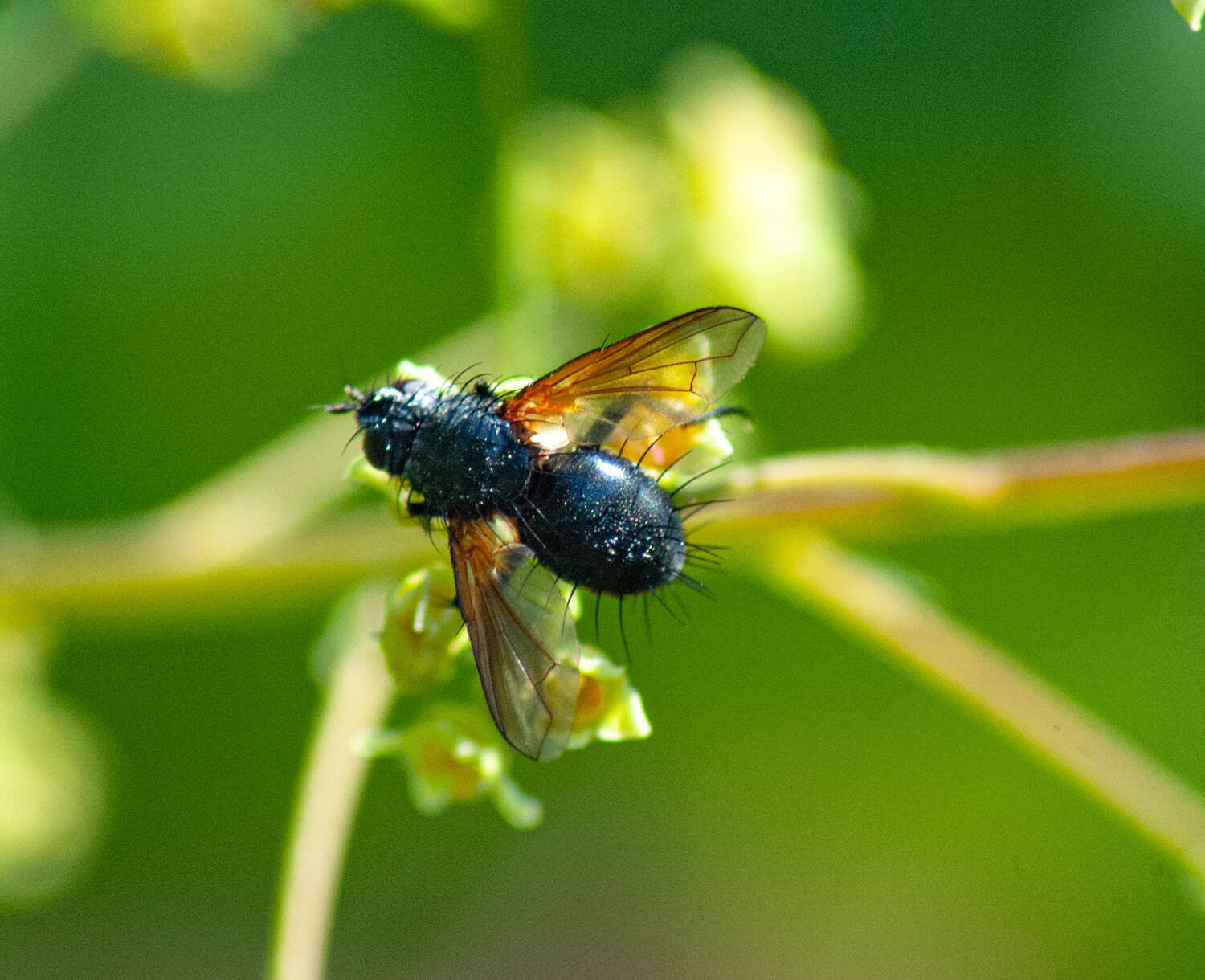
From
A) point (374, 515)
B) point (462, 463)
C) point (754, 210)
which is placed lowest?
point (462, 463)

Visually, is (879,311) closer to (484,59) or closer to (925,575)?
(925,575)

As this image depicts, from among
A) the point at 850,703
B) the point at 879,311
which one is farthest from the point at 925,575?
the point at 879,311

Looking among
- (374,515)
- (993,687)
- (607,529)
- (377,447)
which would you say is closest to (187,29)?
(374,515)

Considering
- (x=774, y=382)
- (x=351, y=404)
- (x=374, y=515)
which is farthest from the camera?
(x=774, y=382)

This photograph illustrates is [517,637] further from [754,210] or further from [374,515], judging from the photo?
[754,210]

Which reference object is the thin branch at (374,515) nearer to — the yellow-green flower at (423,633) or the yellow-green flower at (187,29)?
the yellow-green flower at (423,633)

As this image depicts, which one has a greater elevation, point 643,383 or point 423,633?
point 643,383

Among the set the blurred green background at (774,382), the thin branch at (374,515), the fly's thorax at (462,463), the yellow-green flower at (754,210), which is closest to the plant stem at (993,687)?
the thin branch at (374,515)
